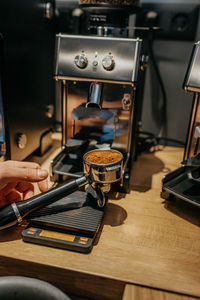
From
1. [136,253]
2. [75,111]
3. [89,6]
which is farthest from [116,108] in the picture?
[136,253]

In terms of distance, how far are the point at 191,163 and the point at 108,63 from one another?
283 mm

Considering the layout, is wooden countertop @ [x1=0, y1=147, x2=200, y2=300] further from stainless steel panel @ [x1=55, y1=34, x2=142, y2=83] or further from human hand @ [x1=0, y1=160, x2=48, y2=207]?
stainless steel panel @ [x1=55, y1=34, x2=142, y2=83]

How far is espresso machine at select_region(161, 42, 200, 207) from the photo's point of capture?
60 centimetres

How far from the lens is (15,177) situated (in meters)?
0.53

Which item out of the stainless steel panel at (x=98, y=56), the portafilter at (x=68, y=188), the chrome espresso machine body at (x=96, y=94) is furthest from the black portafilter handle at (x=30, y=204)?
the stainless steel panel at (x=98, y=56)

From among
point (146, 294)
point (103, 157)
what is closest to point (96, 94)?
point (103, 157)

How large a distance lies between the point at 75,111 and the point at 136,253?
34 cm

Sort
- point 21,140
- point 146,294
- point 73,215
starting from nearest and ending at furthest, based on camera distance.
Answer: point 146,294
point 73,215
point 21,140

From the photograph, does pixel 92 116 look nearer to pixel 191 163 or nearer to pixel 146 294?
pixel 191 163

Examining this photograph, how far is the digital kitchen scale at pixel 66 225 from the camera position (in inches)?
20.0

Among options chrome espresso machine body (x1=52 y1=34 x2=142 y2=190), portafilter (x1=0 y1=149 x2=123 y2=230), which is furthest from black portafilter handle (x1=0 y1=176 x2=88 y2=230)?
chrome espresso machine body (x1=52 y1=34 x2=142 y2=190)

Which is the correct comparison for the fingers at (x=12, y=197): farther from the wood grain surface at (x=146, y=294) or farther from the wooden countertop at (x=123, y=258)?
the wood grain surface at (x=146, y=294)

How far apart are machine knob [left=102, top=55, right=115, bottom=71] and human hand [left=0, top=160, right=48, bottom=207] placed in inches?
10.6

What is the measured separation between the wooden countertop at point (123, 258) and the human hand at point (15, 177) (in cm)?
7
